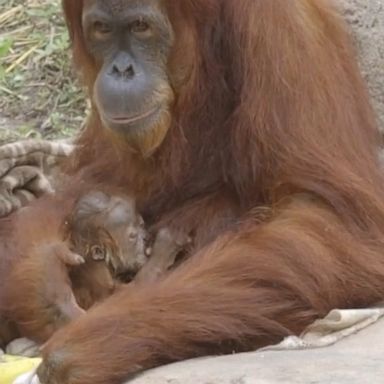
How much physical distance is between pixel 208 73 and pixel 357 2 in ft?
3.16

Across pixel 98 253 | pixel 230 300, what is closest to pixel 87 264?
pixel 98 253

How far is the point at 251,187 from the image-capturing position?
144 inches

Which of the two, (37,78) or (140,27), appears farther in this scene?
(37,78)

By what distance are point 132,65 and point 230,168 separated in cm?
36

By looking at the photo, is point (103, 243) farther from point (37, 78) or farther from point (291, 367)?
point (37, 78)

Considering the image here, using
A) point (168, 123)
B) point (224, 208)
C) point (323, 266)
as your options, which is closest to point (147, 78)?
point (168, 123)

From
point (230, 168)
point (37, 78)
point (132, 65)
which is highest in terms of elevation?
point (132, 65)

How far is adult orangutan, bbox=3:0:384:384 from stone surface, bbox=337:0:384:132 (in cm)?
56

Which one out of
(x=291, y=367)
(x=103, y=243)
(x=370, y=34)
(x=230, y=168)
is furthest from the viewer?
(x=370, y=34)

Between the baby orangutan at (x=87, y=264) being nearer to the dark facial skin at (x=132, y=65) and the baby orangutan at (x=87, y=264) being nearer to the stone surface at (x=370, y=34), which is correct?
the dark facial skin at (x=132, y=65)

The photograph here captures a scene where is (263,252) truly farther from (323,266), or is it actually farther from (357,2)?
(357,2)

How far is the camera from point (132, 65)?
3.74m

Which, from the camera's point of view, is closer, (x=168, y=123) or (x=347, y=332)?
(x=347, y=332)

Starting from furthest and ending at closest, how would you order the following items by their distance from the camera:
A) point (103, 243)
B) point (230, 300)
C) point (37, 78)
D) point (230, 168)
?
point (37, 78), point (103, 243), point (230, 168), point (230, 300)
